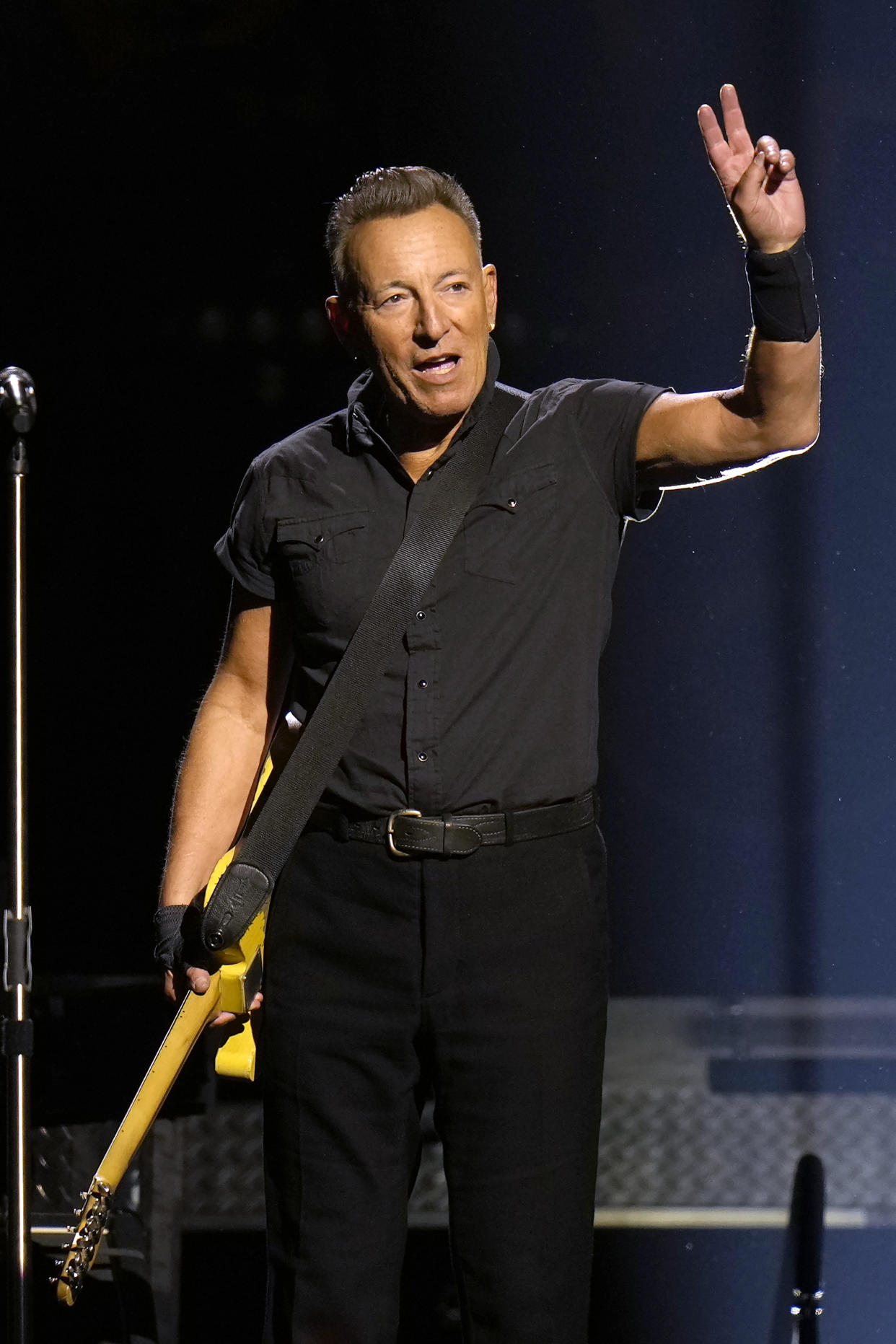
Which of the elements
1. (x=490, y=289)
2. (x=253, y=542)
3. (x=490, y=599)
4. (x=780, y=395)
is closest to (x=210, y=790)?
(x=253, y=542)

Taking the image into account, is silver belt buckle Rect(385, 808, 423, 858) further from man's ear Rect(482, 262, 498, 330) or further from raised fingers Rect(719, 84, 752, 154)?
raised fingers Rect(719, 84, 752, 154)

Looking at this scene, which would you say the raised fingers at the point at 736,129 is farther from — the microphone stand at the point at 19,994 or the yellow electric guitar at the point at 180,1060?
the microphone stand at the point at 19,994

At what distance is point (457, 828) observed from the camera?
→ 1.58 metres

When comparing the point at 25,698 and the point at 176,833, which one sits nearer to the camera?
the point at 176,833

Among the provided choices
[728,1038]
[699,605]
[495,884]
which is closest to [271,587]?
[495,884]

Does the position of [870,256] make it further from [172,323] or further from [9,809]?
[9,809]

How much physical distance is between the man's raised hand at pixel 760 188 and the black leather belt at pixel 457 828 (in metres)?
0.68

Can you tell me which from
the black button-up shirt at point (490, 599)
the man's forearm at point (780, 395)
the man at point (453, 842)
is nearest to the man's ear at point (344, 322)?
the man at point (453, 842)

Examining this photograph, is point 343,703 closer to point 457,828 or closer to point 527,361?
point 457,828

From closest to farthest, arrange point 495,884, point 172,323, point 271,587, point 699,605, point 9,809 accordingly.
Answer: point 495,884 < point 271,587 < point 9,809 < point 699,605 < point 172,323

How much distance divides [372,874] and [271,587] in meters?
0.41

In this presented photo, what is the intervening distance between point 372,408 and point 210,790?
0.55 m

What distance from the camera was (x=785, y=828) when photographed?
2.29 m

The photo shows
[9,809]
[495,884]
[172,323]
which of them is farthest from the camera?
[172,323]
